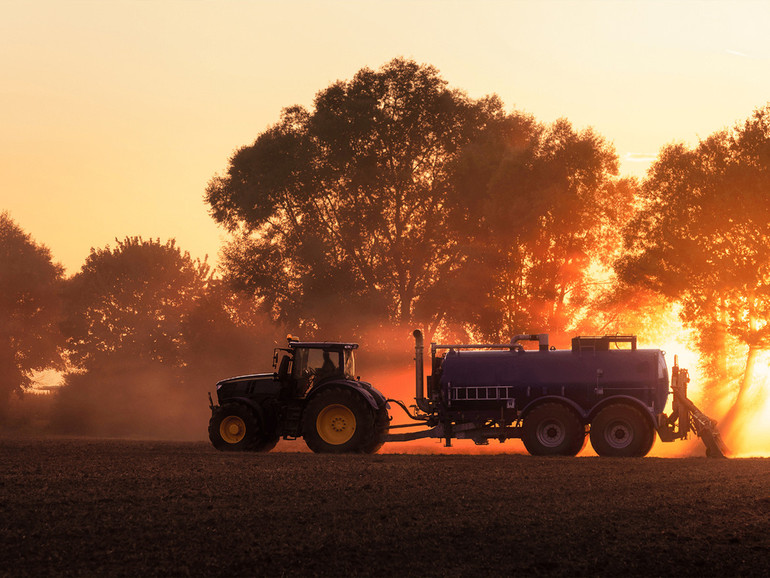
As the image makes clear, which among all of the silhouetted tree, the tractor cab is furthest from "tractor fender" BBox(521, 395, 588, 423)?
the silhouetted tree

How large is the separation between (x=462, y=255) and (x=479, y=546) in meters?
35.5

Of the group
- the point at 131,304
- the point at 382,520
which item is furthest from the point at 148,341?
the point at 382,520

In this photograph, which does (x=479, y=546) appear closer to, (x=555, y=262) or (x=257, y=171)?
(x=555, y=262)

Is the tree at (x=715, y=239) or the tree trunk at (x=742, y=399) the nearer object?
the tree at (x=715, y=239)

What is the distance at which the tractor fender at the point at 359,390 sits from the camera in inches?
1080

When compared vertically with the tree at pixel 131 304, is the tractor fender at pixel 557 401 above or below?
below

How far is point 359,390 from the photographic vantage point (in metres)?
27.5

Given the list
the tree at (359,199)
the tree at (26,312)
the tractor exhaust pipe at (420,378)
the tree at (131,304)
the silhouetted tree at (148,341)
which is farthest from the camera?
the tree at (26,312)

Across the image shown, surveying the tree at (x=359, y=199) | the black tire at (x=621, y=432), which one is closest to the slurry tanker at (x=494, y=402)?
the black tire at (x=621, y=432)

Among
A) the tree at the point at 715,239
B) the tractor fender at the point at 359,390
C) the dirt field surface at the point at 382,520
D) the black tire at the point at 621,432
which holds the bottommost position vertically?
the dirt field surface at the point at 382,520

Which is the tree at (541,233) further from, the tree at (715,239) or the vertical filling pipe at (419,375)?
the vertical filling pipe at (419,375)

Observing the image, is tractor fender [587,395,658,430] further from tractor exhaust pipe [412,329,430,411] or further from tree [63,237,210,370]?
tree [63,237,210,370]

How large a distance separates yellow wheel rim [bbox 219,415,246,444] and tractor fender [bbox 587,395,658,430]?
921 cm

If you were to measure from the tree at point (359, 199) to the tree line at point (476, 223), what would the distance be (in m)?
0.08
